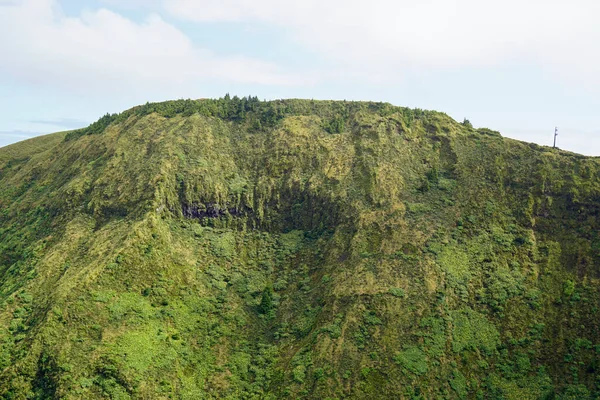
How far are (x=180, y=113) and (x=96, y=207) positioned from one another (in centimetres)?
3173

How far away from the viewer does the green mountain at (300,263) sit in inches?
1938

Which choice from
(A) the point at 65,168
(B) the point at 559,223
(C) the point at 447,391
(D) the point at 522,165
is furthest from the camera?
(A) the point at 65,168

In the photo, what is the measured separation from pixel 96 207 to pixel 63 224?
5983 millimetres

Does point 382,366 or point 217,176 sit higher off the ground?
point 217,176

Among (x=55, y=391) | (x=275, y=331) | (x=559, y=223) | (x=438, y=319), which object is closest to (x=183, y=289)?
(x=275, y=331)

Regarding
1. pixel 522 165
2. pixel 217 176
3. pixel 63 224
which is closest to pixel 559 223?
pixel 522 165

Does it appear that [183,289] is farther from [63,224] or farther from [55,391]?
[63,224]

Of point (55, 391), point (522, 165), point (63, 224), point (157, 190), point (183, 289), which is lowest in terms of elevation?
point (55, 391)

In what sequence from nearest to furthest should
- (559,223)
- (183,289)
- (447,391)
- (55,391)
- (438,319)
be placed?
(55,391) < (447,391) < (438,319) < (183,289) < (559,223)

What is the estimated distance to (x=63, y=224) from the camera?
68500mm

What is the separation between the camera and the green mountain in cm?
4922

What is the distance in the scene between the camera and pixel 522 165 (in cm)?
7588

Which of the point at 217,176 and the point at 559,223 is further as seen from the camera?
the point at 217,176

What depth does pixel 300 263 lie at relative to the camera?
68188 millimetres
